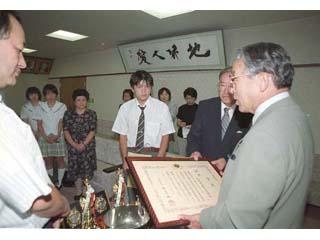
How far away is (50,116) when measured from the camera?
273 cm

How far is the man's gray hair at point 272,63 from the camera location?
2.22 ft

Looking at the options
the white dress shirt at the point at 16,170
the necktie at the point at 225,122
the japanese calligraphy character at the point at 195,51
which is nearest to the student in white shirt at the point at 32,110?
the japanese calligraphy character at the point at 195,51

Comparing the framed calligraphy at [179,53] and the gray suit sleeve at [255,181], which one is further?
the framed calligraphy at [179,53]

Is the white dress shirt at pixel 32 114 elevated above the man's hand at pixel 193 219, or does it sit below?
above

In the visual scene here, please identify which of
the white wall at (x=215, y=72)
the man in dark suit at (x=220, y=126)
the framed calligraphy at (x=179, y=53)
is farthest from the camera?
the framed calligraphy at (x=179, y=53)

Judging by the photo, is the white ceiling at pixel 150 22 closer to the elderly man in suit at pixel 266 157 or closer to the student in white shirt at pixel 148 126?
the student in white shirt at pixel 148 126

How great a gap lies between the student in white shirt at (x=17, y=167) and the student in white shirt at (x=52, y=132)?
2.13 metres

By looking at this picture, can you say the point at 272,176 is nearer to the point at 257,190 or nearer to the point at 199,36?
the point at 257,190

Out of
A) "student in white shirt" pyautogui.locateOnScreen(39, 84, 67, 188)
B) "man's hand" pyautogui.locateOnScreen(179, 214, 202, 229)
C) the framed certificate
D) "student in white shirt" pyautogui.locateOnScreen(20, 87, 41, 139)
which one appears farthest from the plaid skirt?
"man's hand" pyautogui.locateOnScreen(179, 214, 202, 229)

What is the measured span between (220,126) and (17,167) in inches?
43.2

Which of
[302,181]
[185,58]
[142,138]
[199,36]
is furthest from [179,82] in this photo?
[302,181]

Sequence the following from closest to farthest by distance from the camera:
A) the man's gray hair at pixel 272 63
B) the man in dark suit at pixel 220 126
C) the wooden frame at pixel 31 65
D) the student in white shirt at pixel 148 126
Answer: the man's gray hair at pixel 272 63, the man in dark suit at pixel 220 126, the student in white shirt at pixel 148 126, the wooden frame at pixel 31 65

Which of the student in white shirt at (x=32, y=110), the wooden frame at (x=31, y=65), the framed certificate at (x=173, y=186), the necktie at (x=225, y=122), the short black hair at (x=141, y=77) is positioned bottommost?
the framed certificate at (x=173, y=186)

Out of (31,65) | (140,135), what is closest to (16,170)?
(140,135)
